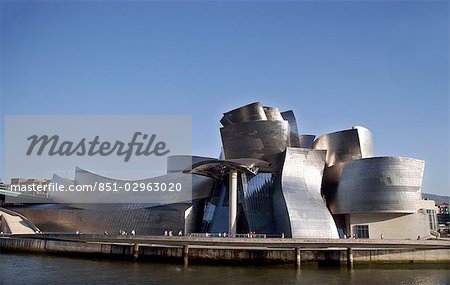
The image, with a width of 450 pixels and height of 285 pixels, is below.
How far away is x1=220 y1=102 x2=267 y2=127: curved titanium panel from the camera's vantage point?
43031mm

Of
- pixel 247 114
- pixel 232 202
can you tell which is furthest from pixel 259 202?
pixel 247 114

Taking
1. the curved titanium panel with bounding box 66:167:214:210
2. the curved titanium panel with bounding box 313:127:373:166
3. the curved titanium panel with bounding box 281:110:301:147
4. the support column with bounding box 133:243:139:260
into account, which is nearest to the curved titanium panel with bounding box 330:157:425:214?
the curved titanium panel with bounding box 313:127:373:166

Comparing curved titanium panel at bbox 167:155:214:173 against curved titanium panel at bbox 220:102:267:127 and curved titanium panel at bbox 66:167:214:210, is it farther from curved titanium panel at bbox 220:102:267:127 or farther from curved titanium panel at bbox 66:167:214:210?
curved titanium panel at bbox 220:102:267:127

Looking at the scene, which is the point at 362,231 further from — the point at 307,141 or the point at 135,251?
the point at 135,251

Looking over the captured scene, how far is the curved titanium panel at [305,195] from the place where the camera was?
1470 inches

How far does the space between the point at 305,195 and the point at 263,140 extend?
667cm

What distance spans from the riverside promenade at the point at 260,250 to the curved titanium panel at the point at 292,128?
16.5 metres

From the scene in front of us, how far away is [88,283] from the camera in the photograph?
20.2m

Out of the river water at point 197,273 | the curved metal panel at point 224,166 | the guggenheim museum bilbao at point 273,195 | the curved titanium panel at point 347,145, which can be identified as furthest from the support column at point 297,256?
the curved titanium panel at point 347,145

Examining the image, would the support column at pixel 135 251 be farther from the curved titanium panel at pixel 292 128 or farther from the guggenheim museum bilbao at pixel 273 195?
the curved titanium panel at pixel 292 128

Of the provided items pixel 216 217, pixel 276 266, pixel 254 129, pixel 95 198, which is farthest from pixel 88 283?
pixel 95 198

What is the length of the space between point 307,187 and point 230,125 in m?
9.82

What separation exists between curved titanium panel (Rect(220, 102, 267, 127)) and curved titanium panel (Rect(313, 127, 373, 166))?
886 cm

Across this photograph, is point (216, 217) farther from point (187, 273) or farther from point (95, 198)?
point (187, 273)
